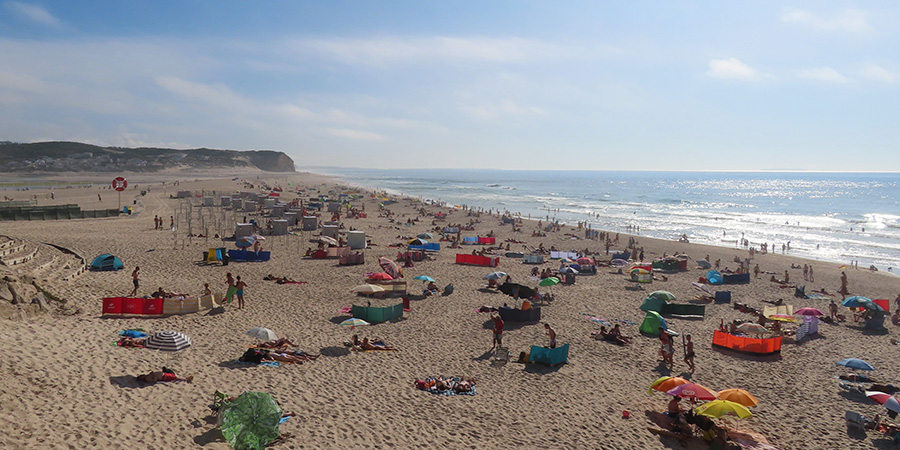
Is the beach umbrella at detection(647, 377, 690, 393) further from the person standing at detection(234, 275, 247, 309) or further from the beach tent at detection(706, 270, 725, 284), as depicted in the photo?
the beach tent at detection(706, 270, 725, 284)

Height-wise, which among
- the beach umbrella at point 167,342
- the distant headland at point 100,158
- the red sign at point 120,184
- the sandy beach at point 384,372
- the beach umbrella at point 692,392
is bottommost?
the sandy beach at point 384,372

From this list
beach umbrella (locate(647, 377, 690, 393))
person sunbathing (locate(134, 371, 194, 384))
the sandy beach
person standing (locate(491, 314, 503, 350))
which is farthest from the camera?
person standing (locate(491, 314, 503, 350))

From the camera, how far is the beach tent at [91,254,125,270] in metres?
19.4

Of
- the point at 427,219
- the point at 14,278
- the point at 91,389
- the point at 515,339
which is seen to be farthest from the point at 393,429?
the point at 427,219

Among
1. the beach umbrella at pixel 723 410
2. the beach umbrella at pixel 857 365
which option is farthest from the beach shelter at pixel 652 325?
the beach umbrella at pixel 723 410

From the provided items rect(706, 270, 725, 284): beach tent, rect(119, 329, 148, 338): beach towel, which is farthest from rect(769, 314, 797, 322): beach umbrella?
rect(119, 329, 148, 338): beach towel

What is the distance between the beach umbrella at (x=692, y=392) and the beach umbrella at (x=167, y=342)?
9.99m

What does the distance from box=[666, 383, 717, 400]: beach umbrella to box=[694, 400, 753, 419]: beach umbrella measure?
0.97ft

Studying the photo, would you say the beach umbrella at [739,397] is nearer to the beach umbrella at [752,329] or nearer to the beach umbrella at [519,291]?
the beach umbrella at [752,329]

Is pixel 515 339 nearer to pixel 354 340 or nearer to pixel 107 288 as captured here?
pixel 354 340

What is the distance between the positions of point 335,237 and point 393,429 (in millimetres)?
23071

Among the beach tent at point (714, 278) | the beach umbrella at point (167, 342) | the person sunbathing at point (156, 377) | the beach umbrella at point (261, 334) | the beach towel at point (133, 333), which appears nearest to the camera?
the person sunbathing at point (156, 377)

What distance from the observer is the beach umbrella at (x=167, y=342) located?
36.0ft

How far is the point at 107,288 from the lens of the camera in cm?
1672
